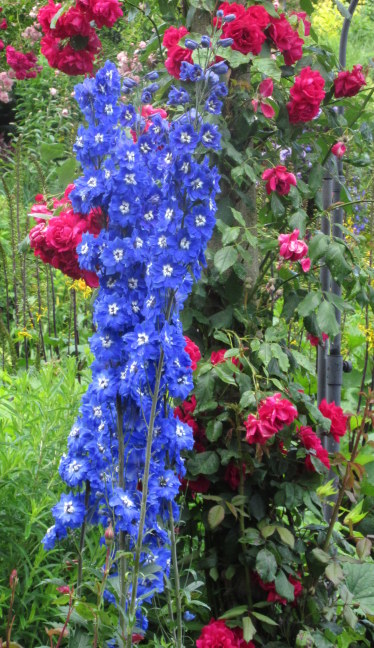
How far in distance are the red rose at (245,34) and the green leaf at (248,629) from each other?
158cm

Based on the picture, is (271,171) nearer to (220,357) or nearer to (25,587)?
(220,357)

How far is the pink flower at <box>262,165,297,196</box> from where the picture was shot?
2498 millimetres

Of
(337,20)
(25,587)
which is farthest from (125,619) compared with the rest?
(337,20)

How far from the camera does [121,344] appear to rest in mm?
1675

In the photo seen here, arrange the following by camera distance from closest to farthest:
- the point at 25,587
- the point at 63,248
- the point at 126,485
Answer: the point at 126,485 → the point at 25,587 → the point at 63,248

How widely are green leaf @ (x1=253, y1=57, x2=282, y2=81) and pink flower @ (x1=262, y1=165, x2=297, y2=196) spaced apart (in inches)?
10.4

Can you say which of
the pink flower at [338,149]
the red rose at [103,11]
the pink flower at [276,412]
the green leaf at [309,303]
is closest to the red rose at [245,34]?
the red rose at [103,11]

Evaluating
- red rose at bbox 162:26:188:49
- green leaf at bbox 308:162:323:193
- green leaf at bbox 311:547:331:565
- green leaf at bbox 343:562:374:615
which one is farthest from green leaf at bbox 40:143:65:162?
green leaf at bbox 343:562:374:615

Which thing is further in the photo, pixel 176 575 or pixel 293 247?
pixel 293 247

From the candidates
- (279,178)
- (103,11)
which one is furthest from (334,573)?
(103,11)

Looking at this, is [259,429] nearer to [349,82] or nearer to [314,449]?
[314,449]

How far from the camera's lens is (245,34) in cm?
235

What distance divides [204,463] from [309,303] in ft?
1.86

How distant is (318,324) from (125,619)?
3.85 feet
